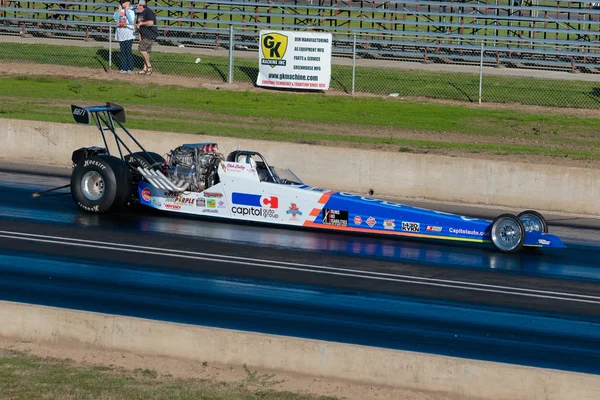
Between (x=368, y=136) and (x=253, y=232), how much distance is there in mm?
9477

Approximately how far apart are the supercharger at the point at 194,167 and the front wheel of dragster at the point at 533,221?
4829 millimetres

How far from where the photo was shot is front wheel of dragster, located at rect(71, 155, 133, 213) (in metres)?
16.9

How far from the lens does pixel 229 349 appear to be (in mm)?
10258

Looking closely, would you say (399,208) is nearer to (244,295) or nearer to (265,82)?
(244,295)

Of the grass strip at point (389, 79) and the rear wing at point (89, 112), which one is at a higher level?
the grass strip at point (389, 79)

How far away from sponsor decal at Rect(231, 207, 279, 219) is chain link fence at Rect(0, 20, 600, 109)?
14342 mm

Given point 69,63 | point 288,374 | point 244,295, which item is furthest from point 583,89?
point 288,374

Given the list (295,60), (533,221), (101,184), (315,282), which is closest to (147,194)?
(101,184)

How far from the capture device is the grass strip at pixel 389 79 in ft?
98.0

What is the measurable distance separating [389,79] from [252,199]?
641 inches

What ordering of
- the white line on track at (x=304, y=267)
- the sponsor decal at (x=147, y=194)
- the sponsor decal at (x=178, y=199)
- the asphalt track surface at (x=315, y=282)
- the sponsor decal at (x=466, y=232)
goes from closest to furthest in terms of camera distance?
the asphalt track surface at (x=315, y=282) < the white line on track at (x=304, y=267) < the sponsor decal at (x=466, y=232) < the sponsor decal at (x=178, y=199) < the sponsor decal at (x=147, y=194)

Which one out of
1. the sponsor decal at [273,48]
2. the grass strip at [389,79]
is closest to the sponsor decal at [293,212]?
the grass strip at [389,79]

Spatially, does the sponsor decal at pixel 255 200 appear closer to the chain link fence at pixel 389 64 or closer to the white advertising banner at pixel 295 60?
the chain link fence at pixel 389 64

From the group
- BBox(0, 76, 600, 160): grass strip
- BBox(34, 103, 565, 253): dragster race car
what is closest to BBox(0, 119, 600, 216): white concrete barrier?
BBox(0, 76, 600, 160): grass strip
